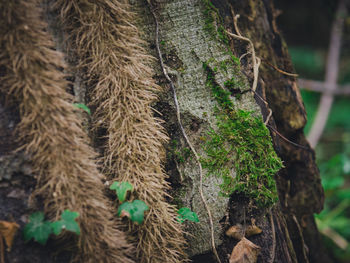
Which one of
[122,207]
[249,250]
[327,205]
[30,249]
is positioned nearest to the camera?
[30,249]

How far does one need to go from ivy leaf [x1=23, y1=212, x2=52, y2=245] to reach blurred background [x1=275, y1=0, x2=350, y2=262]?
3.35 m

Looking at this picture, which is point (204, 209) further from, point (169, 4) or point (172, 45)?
point (169, 4)

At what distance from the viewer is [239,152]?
133 cm

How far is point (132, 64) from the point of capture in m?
1.30

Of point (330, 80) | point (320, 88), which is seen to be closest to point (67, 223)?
point (320, 88)

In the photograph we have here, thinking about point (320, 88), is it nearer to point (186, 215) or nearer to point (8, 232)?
point (186, 215)

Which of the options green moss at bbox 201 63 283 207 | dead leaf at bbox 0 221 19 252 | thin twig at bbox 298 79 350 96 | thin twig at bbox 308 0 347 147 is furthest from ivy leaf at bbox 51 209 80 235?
thin twig at bbox 298 79 350 96

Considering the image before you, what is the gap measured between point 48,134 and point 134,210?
0.50m

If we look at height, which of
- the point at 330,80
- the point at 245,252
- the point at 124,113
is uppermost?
the point at 330,80

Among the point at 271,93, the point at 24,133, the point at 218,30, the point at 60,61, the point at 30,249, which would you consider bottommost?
the point at 30,249

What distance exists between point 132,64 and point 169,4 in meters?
0.43

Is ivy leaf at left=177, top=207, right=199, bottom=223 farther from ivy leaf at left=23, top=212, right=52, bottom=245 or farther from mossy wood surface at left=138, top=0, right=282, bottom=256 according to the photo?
ivy leaf at left=23, top=212, right=52, bottom=245

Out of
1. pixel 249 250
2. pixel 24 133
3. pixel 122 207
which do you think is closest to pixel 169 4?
pixel 24 133

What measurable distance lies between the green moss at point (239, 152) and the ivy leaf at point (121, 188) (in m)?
0.42
